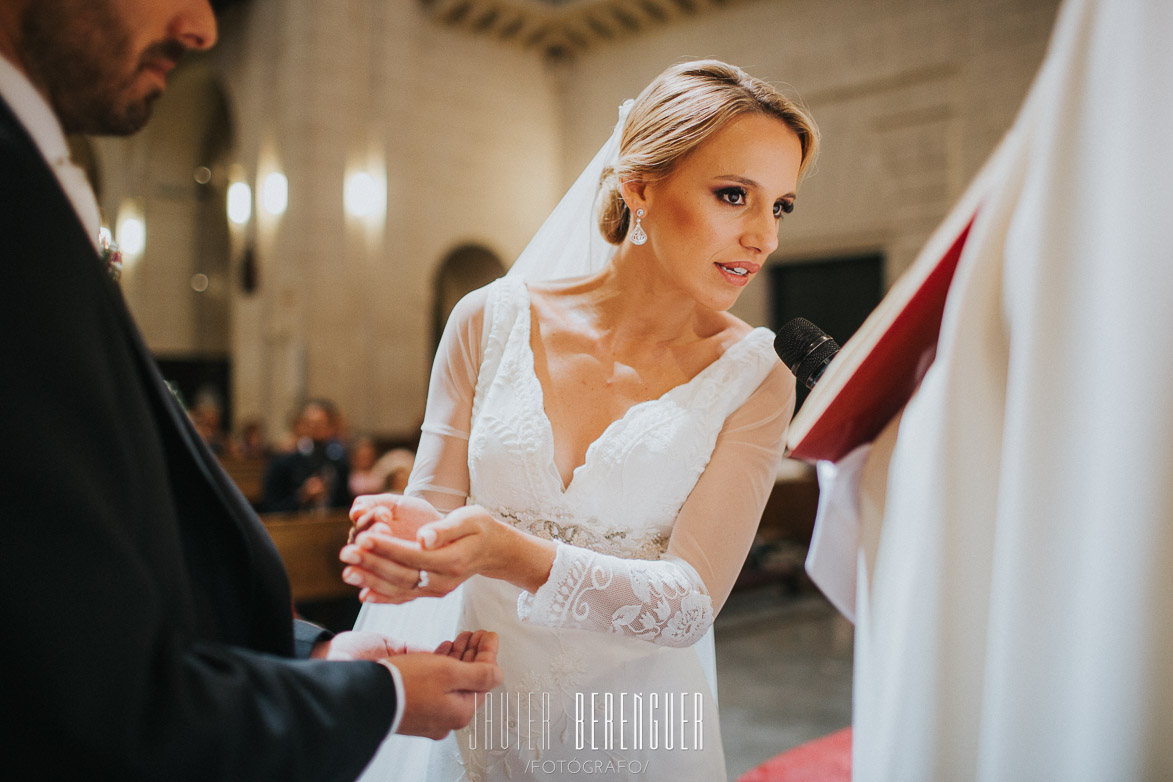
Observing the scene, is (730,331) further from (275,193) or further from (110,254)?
(275,193)

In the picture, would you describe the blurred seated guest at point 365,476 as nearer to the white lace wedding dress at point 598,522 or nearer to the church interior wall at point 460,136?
the white lace wedding dress at point 598,522

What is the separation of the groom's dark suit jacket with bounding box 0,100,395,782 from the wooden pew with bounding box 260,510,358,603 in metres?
3.73

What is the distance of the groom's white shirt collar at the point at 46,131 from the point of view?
719 mm

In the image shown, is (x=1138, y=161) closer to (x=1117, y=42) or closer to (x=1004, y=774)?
(x=1117, y=42)

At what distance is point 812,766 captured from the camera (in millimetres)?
1924

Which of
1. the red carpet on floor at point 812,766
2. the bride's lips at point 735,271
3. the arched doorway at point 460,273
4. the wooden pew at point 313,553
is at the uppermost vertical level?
the bride's lips at point 735,271

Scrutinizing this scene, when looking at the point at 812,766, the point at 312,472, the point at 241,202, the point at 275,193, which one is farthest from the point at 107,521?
the point at 241,202

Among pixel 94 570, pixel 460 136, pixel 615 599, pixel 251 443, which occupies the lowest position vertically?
pixel 251 443

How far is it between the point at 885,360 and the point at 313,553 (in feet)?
12.7

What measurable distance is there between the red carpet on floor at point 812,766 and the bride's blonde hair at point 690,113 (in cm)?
133

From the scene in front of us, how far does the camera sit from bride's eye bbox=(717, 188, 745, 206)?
1.27 meters

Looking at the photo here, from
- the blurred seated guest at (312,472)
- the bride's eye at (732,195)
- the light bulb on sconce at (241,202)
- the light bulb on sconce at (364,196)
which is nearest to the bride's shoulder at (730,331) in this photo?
the bride's eye at (732,195)

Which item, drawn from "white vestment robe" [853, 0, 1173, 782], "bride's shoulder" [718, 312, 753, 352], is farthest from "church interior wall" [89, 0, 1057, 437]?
"white vestment robe" [853, 0, 1173, 782]

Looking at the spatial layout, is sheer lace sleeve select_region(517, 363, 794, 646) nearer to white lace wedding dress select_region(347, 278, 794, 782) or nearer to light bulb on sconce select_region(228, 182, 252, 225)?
white lace wedding dress select_region(347, 278, 794, 782)
